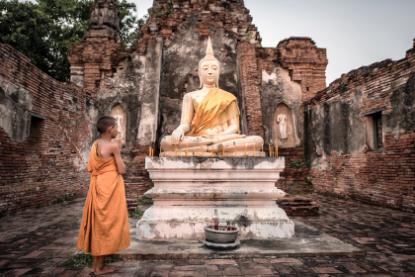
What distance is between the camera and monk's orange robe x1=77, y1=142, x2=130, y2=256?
288 centimetres

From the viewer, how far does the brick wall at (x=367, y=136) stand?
656cm

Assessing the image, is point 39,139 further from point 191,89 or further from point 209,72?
point 209,72

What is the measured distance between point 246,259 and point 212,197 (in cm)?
92

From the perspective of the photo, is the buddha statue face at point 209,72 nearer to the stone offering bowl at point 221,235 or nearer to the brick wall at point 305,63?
the stone offering bowl at point 221,235

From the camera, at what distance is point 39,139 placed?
774 centimetres

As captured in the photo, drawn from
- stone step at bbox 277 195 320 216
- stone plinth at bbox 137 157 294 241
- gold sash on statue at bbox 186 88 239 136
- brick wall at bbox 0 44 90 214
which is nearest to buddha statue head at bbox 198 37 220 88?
gold sash on statue at bbox 186 88 239 136

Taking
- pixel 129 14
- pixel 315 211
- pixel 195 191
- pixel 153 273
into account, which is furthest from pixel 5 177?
pixel 129 14

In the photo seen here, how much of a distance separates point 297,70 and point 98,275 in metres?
10.1

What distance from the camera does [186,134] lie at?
4758 millimetres

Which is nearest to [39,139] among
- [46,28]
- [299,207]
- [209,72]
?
[209,72]

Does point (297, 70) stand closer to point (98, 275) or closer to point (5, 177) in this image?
point (5, 177)

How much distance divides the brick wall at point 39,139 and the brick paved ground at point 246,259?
136 cm

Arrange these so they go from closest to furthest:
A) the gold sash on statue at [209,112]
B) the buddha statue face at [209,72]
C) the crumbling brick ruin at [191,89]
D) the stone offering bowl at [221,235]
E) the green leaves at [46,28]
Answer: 1. the stone offering bowl at [221,235]
2. the gold sash on statue at [209,112]
3. the buddha statue face at [209,72]
4. the crumbling brick ruin at [191,89]
5. the green leaves at [46,28]

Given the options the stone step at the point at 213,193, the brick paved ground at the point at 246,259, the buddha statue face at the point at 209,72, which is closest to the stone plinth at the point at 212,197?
the stone step at the point at 213,193
